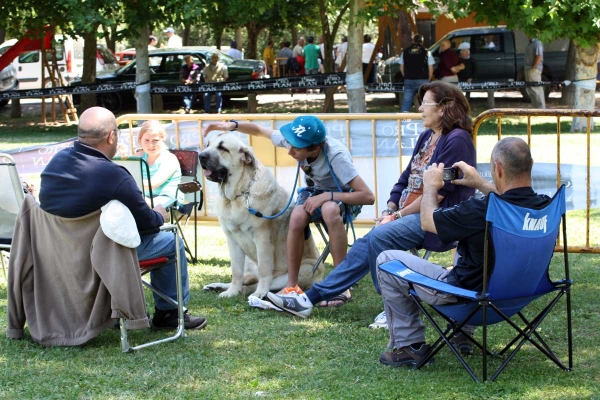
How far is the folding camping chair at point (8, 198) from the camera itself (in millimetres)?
5910

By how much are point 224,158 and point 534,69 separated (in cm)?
1504

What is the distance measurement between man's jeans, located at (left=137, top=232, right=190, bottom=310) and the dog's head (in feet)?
2.76

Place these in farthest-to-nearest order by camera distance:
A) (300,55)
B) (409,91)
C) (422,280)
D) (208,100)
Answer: (300,55) < (208,100) < (409,91) < (422,280)

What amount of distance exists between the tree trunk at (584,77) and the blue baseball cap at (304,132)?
11.6 meters

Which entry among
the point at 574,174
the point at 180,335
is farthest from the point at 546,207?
the point at 574,174

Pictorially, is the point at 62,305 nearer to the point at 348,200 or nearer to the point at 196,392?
the point at 196,392

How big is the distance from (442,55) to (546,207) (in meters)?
16.3

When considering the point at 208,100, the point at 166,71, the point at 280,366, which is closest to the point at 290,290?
the point at 280,366

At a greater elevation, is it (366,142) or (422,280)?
(366,142)

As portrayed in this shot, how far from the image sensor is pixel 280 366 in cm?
A: 461

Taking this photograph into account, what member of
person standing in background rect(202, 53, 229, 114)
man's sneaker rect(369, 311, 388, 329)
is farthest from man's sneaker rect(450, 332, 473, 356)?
person standing in background rect(202, 53, 229, 114)

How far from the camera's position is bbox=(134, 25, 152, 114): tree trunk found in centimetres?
1895

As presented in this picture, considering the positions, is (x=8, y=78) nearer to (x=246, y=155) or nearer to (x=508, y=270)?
(x=246, y=155)

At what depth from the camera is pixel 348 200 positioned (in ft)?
19.5
